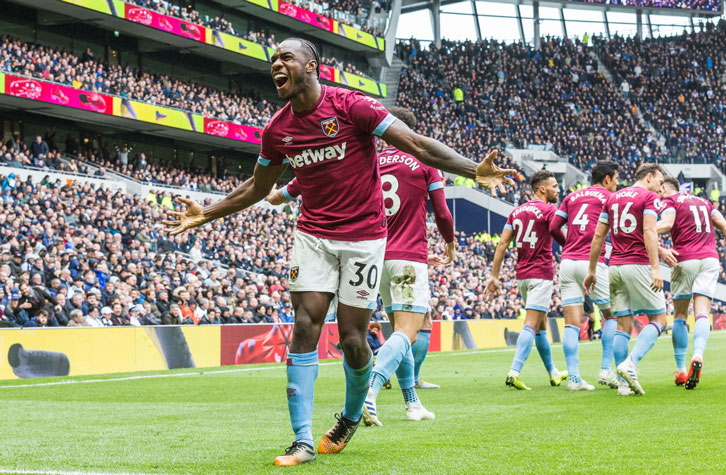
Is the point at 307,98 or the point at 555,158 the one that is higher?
the point at 555,158

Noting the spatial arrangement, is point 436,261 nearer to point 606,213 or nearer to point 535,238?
point 606,213

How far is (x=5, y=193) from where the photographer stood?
2078 centimetres

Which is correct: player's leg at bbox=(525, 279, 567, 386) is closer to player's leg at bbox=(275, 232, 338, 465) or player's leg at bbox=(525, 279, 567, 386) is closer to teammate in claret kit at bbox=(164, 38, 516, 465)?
teammate in claret kit at bbox=(164, 38, 516, 465)

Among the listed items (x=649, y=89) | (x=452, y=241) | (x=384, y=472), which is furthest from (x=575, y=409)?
(x=649, y=89)

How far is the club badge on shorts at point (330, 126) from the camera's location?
196 inches

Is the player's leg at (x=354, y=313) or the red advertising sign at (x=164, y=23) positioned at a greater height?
the red advertising sign at (x=164, y=23)

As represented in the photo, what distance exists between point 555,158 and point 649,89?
1211 centimetres

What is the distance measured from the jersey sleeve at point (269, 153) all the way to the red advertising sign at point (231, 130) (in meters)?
30.7

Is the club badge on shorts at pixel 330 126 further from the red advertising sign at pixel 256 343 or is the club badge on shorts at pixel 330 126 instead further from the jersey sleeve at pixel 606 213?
the red advertising sign at pixel 256 343

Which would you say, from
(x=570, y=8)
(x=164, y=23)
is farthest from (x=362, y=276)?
(x=570, y=8)

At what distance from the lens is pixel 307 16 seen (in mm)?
42188

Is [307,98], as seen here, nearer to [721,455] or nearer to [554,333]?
[721,455]

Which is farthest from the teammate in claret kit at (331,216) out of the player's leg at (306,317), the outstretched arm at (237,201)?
the outstretched arm at (237,201)

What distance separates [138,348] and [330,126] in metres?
11.3
